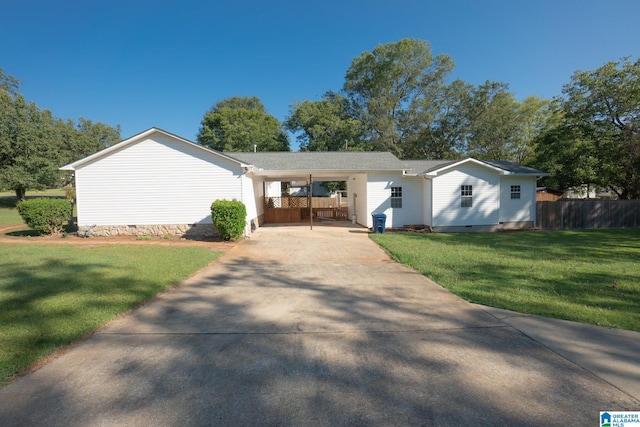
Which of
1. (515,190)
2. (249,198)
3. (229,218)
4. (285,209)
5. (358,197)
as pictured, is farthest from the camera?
(285,209)

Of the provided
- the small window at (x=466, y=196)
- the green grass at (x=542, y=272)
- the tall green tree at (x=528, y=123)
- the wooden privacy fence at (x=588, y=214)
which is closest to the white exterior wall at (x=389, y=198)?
the small window at (x=466, y=196)

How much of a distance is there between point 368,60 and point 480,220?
26746mm

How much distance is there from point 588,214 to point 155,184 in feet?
72.5

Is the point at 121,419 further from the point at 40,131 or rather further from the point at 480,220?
the point at 40,131

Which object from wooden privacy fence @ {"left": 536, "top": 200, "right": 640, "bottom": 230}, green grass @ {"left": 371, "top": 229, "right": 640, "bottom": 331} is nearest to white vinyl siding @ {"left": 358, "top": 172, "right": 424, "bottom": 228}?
green grass @ {"left": 371, "top": 229, "right": 640, "bottom": 331}

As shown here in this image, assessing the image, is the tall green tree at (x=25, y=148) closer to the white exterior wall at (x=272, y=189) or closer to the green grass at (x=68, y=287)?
the white exterior wall at (x=272, y=189)

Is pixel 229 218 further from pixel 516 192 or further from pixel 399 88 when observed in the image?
pixel 399 88

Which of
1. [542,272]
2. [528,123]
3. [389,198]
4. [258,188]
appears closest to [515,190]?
[389,198]

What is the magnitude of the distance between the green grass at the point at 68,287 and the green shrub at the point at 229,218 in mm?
1783

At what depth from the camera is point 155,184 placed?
1327 cm

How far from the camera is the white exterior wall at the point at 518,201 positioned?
16391 mm

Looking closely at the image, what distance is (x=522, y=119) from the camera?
32.5m

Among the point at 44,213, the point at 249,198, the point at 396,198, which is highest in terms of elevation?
the point at 249,198

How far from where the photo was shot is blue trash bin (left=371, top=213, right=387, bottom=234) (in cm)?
1470
